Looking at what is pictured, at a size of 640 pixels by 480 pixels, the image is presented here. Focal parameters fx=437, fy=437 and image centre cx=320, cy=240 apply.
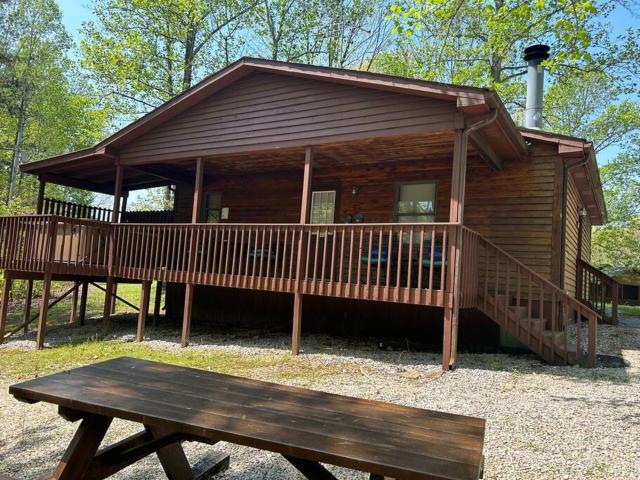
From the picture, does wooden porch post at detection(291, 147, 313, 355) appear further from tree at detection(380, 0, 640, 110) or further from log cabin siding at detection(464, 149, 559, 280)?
tree at detection(380, 0, 640, 110)

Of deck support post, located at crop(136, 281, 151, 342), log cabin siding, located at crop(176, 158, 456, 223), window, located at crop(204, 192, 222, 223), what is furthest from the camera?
window, located at crop(204, 192, 222, 223)

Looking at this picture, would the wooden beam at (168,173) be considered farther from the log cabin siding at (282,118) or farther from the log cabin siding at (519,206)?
the log cabin siding at (519,206)

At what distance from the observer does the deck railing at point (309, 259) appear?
6715mm

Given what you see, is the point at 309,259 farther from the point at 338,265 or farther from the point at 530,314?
the point at 530,314

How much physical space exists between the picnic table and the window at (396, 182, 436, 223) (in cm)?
706

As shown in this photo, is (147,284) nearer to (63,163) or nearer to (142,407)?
(63,163)

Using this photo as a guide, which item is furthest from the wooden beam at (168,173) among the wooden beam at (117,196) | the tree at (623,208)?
the tree at (623,208)

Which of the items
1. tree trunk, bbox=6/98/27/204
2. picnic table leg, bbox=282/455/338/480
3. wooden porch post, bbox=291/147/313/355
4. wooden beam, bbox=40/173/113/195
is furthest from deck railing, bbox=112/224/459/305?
tree trunk, bbox=6/98/27/204

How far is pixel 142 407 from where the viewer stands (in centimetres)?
227

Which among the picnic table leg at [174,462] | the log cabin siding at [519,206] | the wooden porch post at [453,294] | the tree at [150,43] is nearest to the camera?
the picnic table leg at [174,462]

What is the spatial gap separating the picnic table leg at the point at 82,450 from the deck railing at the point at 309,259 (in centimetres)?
470

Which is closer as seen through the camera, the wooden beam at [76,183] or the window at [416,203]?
the window at [416,203]

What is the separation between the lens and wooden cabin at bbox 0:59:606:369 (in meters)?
6.84

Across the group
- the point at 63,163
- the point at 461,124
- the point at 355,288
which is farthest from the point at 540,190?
the point at 63,163
